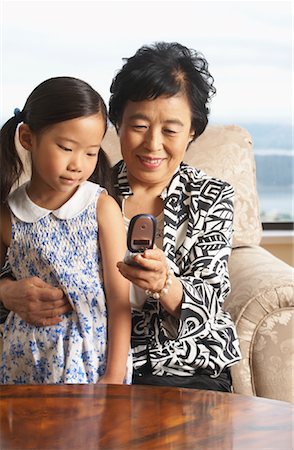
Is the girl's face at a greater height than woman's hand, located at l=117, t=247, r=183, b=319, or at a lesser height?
greater

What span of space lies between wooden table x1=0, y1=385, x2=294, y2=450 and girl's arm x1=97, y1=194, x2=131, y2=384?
333mm

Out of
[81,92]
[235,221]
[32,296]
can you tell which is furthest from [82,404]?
[235,221]

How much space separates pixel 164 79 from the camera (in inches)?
81.0

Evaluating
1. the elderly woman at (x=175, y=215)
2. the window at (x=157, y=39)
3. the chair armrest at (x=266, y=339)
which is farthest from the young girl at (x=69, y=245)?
the window at (x=157, y=39)

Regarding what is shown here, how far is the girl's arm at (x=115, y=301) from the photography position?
6.06ft

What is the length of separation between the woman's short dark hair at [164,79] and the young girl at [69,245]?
20 centimetres

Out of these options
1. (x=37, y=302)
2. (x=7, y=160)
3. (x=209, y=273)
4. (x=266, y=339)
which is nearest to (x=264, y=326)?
(x=266, y=339)

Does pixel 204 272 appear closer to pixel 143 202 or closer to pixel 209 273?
pixel 209 273

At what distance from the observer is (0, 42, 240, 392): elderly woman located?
203 cm

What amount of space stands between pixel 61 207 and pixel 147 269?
0.86 feet

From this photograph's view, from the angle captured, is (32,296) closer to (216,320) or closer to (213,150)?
(216,320)

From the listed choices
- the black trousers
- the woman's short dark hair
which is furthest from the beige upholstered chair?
the woman's short dark hair

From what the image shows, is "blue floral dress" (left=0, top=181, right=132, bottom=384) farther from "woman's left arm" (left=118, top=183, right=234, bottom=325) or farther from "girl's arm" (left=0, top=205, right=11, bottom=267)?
"woman's left arm" (left=118, top=183, right=234, bottom=325)

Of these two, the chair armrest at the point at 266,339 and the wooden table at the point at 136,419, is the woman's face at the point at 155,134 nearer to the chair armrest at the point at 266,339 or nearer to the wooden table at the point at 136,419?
the chair armrest at the point at 266,339
